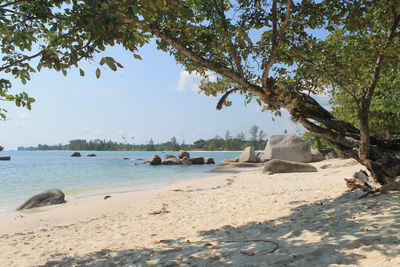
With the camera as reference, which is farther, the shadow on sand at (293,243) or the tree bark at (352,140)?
the tree bark at (352,140)

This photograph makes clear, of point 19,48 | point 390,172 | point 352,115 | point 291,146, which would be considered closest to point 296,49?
point 390,172

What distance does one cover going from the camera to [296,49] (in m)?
5.75

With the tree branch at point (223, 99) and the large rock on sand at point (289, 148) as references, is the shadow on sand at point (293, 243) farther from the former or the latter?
the large rock on sand at point (289, 148)

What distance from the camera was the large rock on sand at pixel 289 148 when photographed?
23641 mm

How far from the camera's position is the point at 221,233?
461cm

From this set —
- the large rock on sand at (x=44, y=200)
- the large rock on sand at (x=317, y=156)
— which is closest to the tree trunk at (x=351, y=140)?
the large rock on sand at (x=44, y=200)

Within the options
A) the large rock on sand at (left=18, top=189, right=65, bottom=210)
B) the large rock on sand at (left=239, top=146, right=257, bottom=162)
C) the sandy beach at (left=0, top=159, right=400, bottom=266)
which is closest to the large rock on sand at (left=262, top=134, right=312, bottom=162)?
the large rock on sand at (left=239, top=146, right=257, bottom=162)

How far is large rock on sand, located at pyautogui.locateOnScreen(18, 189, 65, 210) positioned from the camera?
906 cm

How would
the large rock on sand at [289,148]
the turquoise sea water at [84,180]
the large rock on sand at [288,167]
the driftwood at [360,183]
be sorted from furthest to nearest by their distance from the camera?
the large rock on sand at [289,148]
the large rock on sand at [288,167]
the turquoise sea water at [84,180]
the driftwood at [360,183]

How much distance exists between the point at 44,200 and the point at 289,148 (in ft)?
65.3

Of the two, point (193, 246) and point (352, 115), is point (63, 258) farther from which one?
point (352, 115)

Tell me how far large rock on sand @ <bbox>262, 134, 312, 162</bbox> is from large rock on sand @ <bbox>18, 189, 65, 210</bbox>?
62.6 ft

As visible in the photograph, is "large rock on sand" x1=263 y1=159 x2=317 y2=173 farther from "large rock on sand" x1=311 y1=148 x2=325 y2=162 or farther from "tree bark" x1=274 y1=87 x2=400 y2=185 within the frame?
"large rock on sand" x1=311 y1=148 x2=325 y2=162

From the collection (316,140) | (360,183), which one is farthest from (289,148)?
(360,183)
